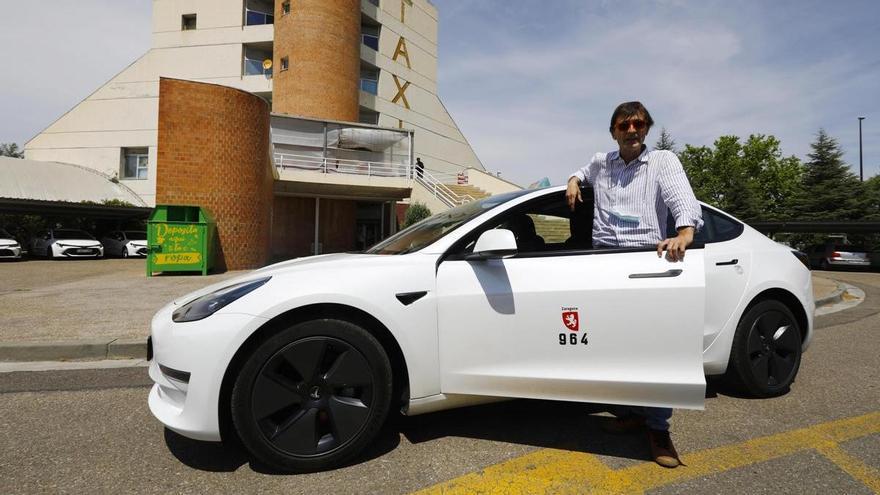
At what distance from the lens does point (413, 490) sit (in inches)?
76.3

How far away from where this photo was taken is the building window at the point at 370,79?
28891 millimetres

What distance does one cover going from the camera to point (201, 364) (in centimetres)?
195

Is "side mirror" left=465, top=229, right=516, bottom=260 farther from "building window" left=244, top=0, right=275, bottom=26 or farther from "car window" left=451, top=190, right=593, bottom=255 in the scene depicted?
"building window" left=244, top=0, right=275, bottom=26

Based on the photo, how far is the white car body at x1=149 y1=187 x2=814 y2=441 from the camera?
2098mm

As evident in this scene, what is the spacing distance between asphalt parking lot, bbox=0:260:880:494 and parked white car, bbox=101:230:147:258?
62.1ft

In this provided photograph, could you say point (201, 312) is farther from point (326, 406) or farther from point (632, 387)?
point (632, 387)

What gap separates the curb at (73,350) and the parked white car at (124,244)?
17203mm

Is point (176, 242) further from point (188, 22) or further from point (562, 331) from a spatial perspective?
point (188, 22)

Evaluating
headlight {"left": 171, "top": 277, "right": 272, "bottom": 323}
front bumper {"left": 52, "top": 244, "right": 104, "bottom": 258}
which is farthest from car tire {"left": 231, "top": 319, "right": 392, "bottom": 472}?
front bumper {"left": 52, "top": 244, "right": 104, "bottom": 258}

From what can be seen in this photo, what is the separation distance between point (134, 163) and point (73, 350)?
1114 inches

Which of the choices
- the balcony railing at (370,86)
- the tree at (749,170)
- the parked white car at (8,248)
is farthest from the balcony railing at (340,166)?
the tree at (749,170)

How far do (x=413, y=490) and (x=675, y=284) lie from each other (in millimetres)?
1530

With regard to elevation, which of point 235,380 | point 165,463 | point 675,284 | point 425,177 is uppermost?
point 425,177

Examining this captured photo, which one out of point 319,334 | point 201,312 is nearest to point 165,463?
point 201,312
